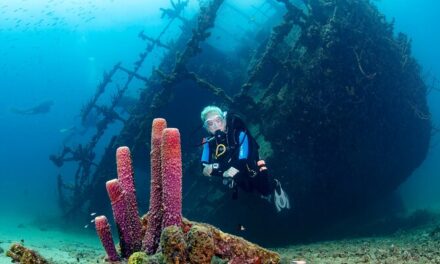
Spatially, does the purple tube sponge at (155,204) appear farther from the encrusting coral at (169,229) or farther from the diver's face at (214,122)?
the diver's face at (214,122)

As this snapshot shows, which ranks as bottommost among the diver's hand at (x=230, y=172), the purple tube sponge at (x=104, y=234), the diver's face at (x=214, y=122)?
the purple tube sponge at (x=104, y=234)

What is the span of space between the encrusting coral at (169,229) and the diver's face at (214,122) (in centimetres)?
320

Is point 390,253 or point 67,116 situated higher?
point 390,253

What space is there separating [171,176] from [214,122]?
370 cm

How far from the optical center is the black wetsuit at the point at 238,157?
643cm

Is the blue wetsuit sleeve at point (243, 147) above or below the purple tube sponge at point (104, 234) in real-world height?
above

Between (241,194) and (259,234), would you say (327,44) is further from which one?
(259,234)

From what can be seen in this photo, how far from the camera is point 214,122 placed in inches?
260

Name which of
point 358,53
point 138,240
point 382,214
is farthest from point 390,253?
point 382,214

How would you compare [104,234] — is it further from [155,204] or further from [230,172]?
[230,172]

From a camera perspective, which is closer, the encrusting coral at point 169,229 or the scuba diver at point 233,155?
the encrusting coral at point 169,229

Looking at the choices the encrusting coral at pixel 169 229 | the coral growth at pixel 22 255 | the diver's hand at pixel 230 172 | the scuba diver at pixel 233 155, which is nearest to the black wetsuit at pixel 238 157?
the scuba diver at pixel 233 155

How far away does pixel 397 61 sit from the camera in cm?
1115

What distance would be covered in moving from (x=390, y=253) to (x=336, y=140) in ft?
15.5
